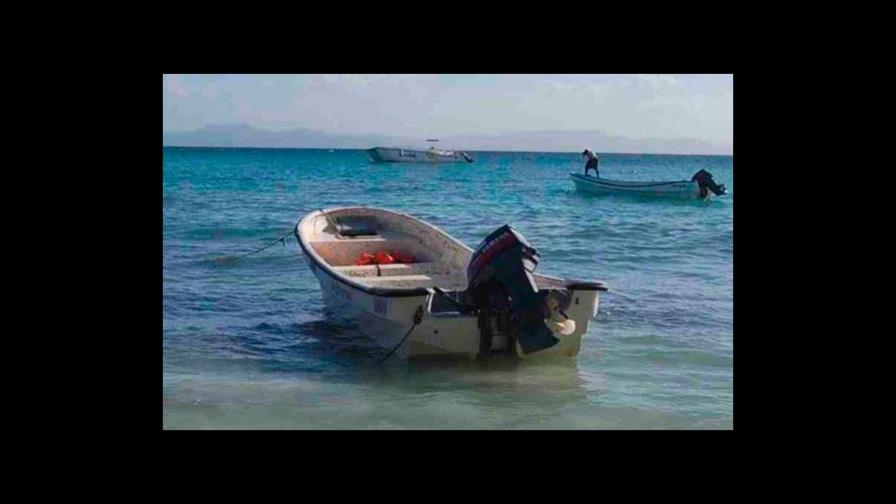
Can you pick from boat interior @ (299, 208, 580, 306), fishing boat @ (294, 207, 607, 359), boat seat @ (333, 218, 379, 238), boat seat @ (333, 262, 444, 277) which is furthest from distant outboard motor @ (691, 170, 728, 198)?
fishing boat @ (294, 207, 607, 359)

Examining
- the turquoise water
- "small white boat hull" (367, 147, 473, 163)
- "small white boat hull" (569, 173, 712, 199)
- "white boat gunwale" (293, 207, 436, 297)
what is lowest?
the turquoise water

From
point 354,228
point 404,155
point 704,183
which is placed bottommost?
point 354,228

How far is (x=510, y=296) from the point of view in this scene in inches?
Result: 308

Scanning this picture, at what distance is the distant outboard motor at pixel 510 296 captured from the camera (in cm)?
773

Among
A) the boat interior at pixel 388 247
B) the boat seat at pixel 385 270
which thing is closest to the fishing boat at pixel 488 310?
the boat interior at pixel 388 247

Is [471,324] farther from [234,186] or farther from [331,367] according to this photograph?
[234,186]

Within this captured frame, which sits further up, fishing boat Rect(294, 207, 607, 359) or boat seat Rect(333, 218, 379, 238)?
boat seat Rect(333, 218, 379, 238)

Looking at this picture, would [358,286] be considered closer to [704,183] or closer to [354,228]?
[354,228]

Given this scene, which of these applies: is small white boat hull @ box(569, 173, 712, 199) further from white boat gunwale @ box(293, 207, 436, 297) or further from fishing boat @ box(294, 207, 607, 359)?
fishing boat @ box(294, 207, 607, 359)

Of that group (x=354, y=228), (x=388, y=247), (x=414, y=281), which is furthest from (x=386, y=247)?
(x=414, y=281)

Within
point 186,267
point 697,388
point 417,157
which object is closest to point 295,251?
point 186,267

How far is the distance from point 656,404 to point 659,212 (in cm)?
1655

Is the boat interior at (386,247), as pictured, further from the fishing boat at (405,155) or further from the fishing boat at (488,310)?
the fishing boat at (405,155)

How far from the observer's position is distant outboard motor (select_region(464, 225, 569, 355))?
25.3 ft
